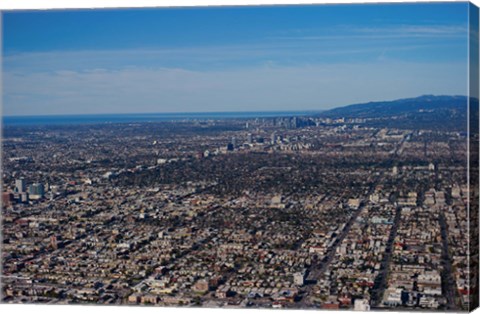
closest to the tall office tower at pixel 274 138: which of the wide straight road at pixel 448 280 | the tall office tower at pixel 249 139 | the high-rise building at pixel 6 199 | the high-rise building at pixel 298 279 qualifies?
the tall office tower at pixel 249 139

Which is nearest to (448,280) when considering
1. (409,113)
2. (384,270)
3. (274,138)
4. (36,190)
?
(384,270)

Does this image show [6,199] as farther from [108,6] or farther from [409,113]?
[409,113]

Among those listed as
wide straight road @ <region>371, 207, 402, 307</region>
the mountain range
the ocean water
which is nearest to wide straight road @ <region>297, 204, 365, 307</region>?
wide straight road @ <region>371, 207, 402, 307</region>

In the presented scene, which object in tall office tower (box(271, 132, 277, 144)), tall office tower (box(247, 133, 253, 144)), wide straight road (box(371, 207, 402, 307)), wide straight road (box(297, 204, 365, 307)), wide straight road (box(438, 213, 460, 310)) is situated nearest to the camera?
wide straight road (box(438, 213, 460, 310))

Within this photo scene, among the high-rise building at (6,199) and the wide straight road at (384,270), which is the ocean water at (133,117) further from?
the wide straight road at (384,270)

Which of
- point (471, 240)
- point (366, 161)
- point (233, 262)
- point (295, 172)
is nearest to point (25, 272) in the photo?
point (233, 262)

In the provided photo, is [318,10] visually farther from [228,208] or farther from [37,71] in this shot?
[37,71]

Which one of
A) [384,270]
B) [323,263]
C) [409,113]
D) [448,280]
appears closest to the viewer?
[448,280]

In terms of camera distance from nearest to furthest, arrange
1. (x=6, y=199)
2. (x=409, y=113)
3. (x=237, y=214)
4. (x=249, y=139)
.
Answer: (x=409, y=113), (x=237, y=214), (x=6, y=199), (x=249, y=139)

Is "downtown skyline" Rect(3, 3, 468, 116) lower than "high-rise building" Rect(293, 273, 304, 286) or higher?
higher

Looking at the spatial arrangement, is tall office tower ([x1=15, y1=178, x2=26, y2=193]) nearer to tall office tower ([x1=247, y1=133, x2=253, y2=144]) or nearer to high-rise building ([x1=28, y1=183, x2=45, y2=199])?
high-rise building ([x1=28, y1=183, x2=45, y2=199])
